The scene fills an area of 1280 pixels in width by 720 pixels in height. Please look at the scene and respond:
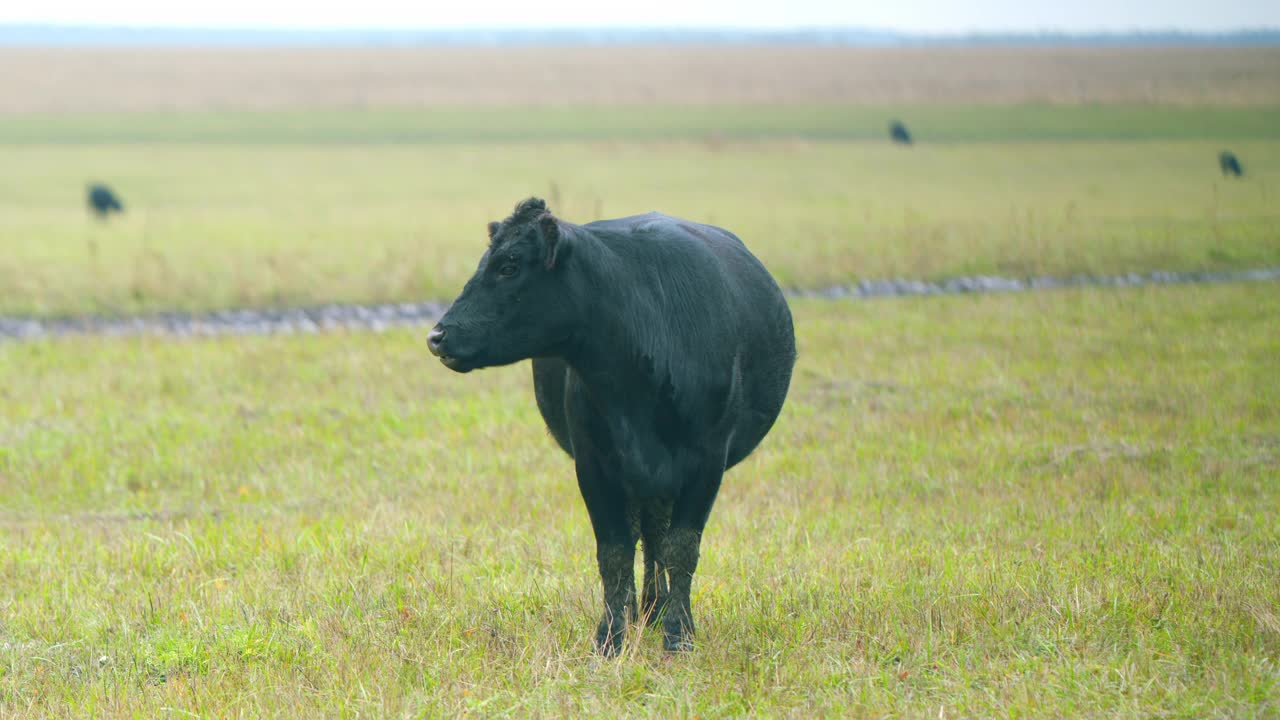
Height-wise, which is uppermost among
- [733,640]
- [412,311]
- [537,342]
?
[537,342]

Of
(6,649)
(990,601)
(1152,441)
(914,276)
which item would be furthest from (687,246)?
(914,276)

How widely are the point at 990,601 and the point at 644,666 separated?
181 cm

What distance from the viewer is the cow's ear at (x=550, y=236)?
15.7 ft

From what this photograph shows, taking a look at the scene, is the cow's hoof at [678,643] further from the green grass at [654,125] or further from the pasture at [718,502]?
the green grass at [654,125]

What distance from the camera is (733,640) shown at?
5.71 metres

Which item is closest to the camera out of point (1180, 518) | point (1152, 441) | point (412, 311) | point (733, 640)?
point (733, 640)

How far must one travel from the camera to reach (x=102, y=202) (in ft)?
96.8

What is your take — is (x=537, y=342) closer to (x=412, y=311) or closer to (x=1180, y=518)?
(x=1180, y=518)

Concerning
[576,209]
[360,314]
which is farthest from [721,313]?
[576,209]

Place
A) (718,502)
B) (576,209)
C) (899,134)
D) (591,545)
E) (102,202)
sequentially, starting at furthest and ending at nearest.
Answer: (899,134) < (102,202) < (576,209) < (718,502) < (591,545)

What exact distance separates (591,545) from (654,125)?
53.5 meters

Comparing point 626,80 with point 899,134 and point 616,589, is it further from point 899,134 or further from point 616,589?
point 616,589

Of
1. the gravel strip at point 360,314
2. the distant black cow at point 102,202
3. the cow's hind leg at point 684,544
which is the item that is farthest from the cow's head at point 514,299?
the distant black cow at point 102,202

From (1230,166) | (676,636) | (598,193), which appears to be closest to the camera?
(676,636)
